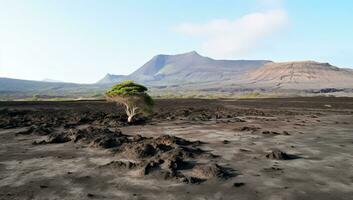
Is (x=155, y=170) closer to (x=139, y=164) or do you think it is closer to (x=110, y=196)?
(x=139, y=164)

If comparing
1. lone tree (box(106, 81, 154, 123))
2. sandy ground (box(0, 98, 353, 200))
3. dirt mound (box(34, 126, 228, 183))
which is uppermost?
lone tree (box(106, 81, 154, 123))

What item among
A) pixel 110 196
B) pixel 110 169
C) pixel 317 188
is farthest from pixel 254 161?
pixel 110 196

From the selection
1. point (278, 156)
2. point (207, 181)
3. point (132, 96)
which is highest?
point (132, 96)

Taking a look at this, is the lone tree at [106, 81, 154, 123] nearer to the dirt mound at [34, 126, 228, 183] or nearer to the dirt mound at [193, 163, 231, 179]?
the dirt mound at [34, 126, 228, 183]

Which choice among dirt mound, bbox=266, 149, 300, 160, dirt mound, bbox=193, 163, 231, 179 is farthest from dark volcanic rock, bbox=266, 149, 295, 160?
dirt mound, bbox=193, 163, 231, 179

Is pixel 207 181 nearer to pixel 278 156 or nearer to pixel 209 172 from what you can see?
pixel 209 172

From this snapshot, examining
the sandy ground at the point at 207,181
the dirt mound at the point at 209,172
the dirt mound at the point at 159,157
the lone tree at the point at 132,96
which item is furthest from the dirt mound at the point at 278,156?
the lone tree at the point at 132,96

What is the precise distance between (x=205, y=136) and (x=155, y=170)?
17.8 meters

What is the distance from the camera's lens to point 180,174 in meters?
24.1

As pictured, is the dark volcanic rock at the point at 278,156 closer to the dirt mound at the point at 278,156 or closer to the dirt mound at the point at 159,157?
the dirt mound at the point at 278,156

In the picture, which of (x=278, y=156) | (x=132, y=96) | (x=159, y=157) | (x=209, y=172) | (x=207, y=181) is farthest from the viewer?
(x=132, y=96)

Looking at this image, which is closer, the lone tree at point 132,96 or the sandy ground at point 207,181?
the sandy ground at point 207,181

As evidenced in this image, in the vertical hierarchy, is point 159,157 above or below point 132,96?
below

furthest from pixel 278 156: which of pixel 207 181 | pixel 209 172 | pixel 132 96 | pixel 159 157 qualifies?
pixel 132 96
